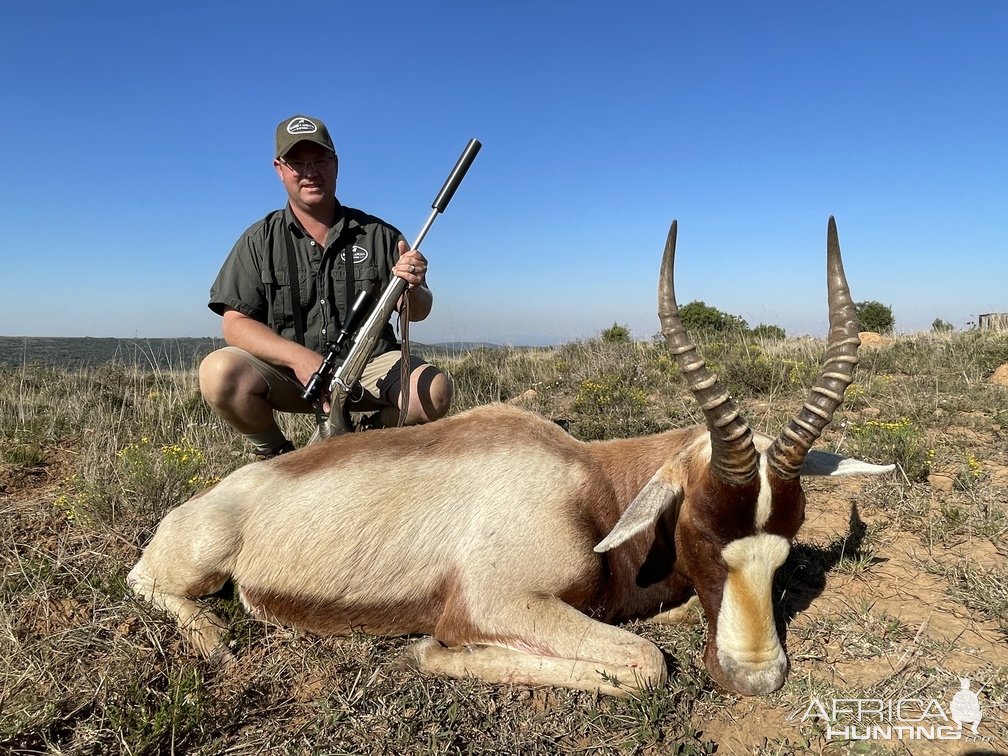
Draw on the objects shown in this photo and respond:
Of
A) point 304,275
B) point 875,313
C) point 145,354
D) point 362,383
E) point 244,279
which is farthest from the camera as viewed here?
point 875,313

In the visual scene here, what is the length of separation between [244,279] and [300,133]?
1312 millimetres

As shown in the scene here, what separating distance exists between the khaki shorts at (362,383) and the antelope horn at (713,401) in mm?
3147

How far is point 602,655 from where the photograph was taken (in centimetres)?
281

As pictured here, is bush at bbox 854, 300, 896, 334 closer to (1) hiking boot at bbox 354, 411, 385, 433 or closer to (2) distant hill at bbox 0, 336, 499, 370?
(2) distant hill at bbox 0, 336, 499, 370

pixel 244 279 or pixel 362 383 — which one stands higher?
pixel 244 279

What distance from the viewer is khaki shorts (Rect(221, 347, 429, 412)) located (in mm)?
5168

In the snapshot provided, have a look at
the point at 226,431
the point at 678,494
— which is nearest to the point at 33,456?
the point at 226,431

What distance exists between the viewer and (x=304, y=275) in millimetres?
5430

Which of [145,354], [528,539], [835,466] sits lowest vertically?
[528,539]

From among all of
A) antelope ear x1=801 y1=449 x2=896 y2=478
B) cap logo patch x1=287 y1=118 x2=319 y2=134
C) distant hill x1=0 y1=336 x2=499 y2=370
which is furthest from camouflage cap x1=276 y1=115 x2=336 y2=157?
antelope ear x1=801 y1=449 x2=896 y2=478

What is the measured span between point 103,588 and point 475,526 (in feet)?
7.12

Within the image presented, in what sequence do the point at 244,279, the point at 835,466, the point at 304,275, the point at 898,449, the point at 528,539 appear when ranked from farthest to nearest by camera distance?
the point at 304,275 → the point at 244,279 → the point at 898,449 → the point at 835,466 → the point at 528,539

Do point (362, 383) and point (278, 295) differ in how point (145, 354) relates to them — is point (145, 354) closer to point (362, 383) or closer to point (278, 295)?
point (278, 295)

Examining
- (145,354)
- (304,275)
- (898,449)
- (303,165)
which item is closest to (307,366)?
(304,275)
